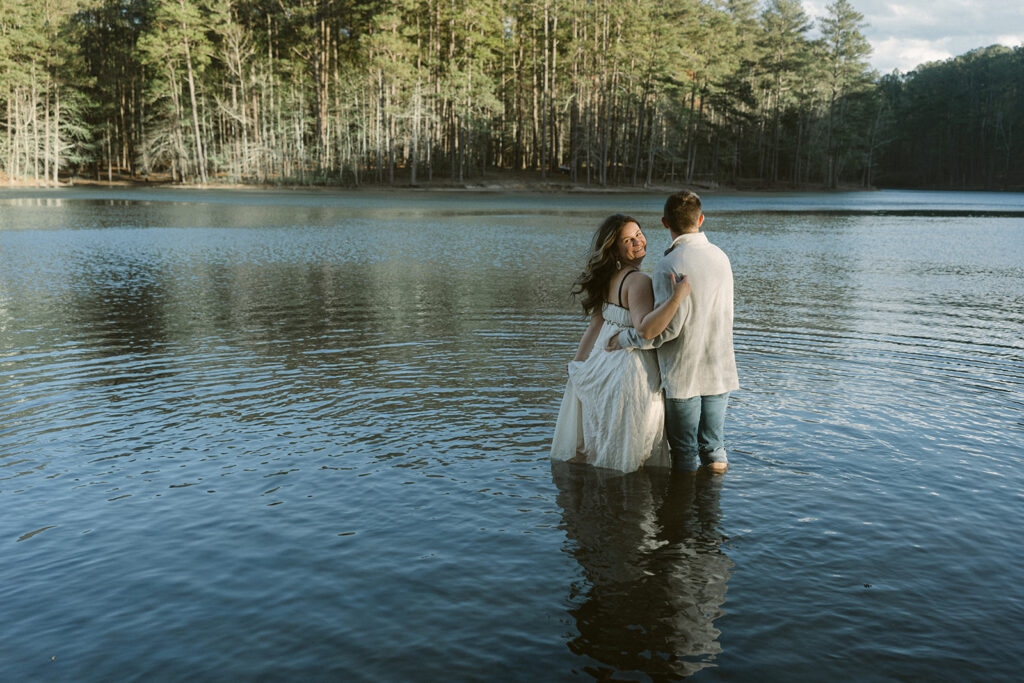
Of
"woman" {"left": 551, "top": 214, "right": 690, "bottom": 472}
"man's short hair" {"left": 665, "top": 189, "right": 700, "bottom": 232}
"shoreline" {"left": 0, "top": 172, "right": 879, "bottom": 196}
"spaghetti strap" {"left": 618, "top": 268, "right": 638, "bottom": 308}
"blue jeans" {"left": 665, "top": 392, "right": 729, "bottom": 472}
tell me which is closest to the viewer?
"man's short hair" {"left": 665, "top": 189, "right": 700, "bottom": 232}

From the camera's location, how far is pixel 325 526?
5.73m

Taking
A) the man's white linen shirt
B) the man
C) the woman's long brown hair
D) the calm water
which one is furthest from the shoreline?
the man's white linen shirt

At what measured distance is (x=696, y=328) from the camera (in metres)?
5.70

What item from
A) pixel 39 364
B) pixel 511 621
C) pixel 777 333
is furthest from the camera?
pixel 777 333

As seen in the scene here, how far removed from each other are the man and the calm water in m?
0.68

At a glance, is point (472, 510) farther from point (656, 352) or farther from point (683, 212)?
point (683, 212)

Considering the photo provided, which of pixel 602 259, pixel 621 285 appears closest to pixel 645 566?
pixel 621 285

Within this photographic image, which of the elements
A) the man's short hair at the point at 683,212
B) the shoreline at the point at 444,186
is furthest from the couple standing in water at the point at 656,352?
the shoreline at the point at 444,186

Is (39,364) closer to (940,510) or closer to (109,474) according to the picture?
(109,474)

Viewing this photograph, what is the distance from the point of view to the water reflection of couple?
164 inches

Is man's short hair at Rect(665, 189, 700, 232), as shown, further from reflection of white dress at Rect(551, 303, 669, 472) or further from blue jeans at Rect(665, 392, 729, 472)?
blue jeans at Rect(665, 392, 729, 472)

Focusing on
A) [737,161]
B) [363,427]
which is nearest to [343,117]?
[737,161]

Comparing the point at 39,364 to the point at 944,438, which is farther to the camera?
the point at 39,364

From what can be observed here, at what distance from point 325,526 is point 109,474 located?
2.38 metres
